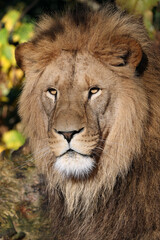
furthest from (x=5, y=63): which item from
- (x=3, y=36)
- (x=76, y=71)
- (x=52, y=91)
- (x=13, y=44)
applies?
(x=76, y=71)

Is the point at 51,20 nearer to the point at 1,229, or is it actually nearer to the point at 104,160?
the point at 104,160

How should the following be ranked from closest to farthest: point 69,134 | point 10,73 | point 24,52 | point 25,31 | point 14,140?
point 69,134 < point 24,52 < point 25,31 < point 14,140 < point 10,73

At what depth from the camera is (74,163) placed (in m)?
3.23

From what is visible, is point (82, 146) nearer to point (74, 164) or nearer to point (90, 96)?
point (74, 164)

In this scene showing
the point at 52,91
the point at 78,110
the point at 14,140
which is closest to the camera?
the point at 78,110

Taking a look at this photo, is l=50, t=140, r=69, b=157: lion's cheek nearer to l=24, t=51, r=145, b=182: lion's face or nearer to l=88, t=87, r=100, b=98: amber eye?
l=24, t=51, r=145, b=182: lion's face

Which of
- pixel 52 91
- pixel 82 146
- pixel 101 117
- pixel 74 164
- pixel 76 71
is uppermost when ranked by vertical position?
pixel 76 71

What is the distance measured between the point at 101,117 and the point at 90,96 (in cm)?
18

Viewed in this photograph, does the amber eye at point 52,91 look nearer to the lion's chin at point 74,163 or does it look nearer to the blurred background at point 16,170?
the lion's chin at point 74,163

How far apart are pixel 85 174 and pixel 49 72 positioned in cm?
85

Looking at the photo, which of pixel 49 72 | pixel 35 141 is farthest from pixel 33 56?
pixel 35 141

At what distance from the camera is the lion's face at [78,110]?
10.4 feet

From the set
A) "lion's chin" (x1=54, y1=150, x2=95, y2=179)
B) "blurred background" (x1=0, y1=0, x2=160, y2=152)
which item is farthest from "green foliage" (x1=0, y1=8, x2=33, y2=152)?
"lion's chin" (x1=54, y1=150, x2=95, y2=179)

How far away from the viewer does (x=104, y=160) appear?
11.4 ft
